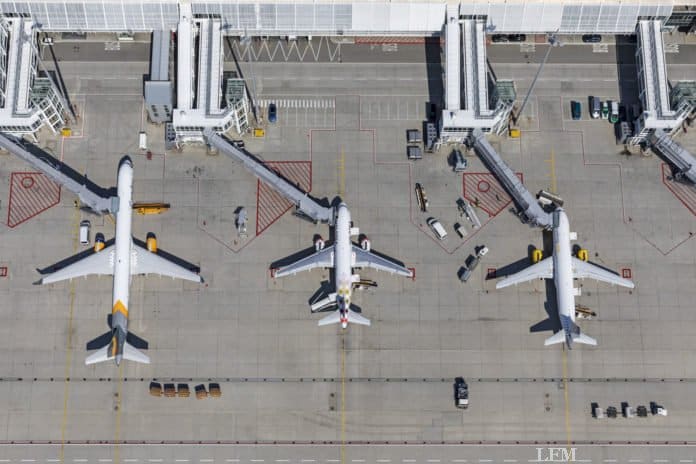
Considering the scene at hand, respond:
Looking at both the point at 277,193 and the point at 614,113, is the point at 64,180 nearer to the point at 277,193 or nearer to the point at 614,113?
the point at 277,193

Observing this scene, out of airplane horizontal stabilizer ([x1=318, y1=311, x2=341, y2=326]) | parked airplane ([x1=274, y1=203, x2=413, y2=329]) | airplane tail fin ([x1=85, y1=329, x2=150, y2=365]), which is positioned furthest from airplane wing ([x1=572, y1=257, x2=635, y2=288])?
airplane tail fin ([x1=85, y1=329, x2=150, y2=365])

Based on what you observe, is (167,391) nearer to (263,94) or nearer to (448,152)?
(263,94)

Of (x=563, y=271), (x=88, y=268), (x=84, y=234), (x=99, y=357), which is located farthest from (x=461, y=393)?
(x=84, y=234)

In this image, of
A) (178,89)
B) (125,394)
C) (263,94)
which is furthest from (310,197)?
(125,394)

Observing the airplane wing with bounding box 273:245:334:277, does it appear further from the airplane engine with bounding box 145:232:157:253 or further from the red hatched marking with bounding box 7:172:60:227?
the red hatched marking with bounding box 7:172:60:227

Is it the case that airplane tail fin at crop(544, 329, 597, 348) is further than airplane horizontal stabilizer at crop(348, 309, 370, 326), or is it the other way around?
airplane horizontal stabilizer at crop(348, 309, 370, 326)

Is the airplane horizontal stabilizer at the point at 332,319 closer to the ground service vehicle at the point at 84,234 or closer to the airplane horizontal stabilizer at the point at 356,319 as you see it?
the airplane horizontal stabilizer at the point at 356,319

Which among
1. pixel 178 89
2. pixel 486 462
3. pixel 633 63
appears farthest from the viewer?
pixel 633 63
